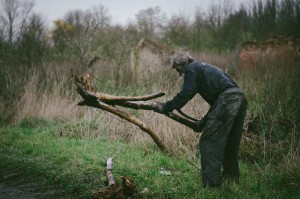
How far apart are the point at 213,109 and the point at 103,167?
2.07 meters

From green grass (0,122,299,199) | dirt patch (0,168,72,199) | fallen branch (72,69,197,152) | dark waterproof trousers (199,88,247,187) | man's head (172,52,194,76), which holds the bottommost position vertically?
dirt patch (0,168,72,199)

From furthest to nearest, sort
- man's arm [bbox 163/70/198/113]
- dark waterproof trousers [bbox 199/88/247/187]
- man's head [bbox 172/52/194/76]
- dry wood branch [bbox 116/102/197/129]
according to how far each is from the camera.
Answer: dry wood branch [bbox 116/102/197/129] < man's head [bbox 172/52/194/76] < man's arm [bbox 163/70/198/113] < dark waterproof trousers [bbox 199/88/247/187]

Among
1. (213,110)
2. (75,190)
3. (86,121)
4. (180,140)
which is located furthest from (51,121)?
(213,110)

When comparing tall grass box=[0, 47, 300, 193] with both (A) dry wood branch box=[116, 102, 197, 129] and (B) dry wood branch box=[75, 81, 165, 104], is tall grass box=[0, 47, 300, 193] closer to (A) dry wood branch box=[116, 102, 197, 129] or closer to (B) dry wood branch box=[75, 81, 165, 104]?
(B) dry wood branch box=[75, 81, 165, 104]

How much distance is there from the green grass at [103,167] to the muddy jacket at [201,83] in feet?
3.77

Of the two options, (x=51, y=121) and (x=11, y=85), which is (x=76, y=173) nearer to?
(x=51, y=121)

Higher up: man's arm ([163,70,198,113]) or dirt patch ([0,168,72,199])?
man's arm ([163,70,198,113])

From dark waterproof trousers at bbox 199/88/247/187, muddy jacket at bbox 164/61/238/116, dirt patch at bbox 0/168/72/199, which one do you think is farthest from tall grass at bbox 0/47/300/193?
dirt patch at bbox 0/168/72/199

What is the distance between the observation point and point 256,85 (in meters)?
8.96

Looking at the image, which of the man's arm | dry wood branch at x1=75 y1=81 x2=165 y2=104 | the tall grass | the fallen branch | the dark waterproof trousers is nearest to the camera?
the dark waterproof trousers

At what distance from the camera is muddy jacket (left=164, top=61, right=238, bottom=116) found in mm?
4953

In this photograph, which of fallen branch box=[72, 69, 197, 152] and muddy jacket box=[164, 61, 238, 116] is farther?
fallen branch box=[72, 69, 197, 152]

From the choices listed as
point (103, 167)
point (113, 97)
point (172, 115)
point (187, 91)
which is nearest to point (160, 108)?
point (172, 115)

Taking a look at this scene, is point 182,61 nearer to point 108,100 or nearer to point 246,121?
point 108,100
